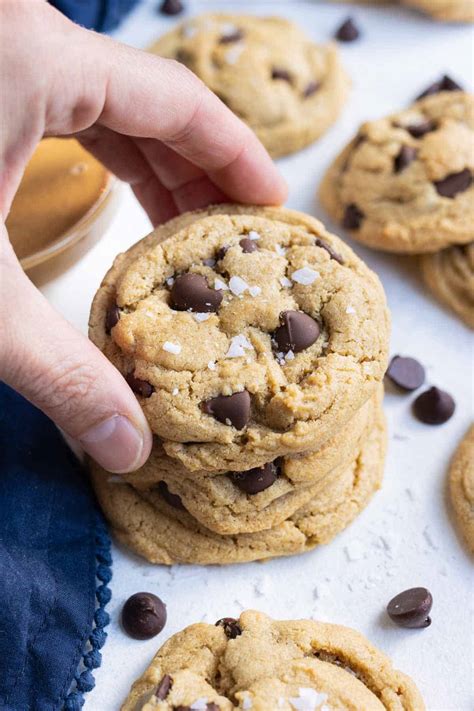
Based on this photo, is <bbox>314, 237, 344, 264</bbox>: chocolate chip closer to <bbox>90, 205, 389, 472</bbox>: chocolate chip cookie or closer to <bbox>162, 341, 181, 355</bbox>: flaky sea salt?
<bbox>90, 205, 389, 472</bbox>: chocolate chip cookie

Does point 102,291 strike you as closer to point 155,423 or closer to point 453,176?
point 155,423

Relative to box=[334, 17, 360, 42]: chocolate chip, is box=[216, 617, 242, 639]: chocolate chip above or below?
below

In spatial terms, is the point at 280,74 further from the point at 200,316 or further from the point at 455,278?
the point at 200,316

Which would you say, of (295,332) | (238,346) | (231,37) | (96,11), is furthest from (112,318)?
(96,11)

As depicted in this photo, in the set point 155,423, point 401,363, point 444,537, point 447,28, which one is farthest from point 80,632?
point 447,28

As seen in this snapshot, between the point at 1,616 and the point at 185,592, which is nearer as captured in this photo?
the point at 1,616

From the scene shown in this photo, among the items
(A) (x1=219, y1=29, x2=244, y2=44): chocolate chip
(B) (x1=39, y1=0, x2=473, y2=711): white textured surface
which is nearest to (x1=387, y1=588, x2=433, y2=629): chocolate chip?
(B) (x1=39, y1=0, x2=473, y2=711): white textured surface
